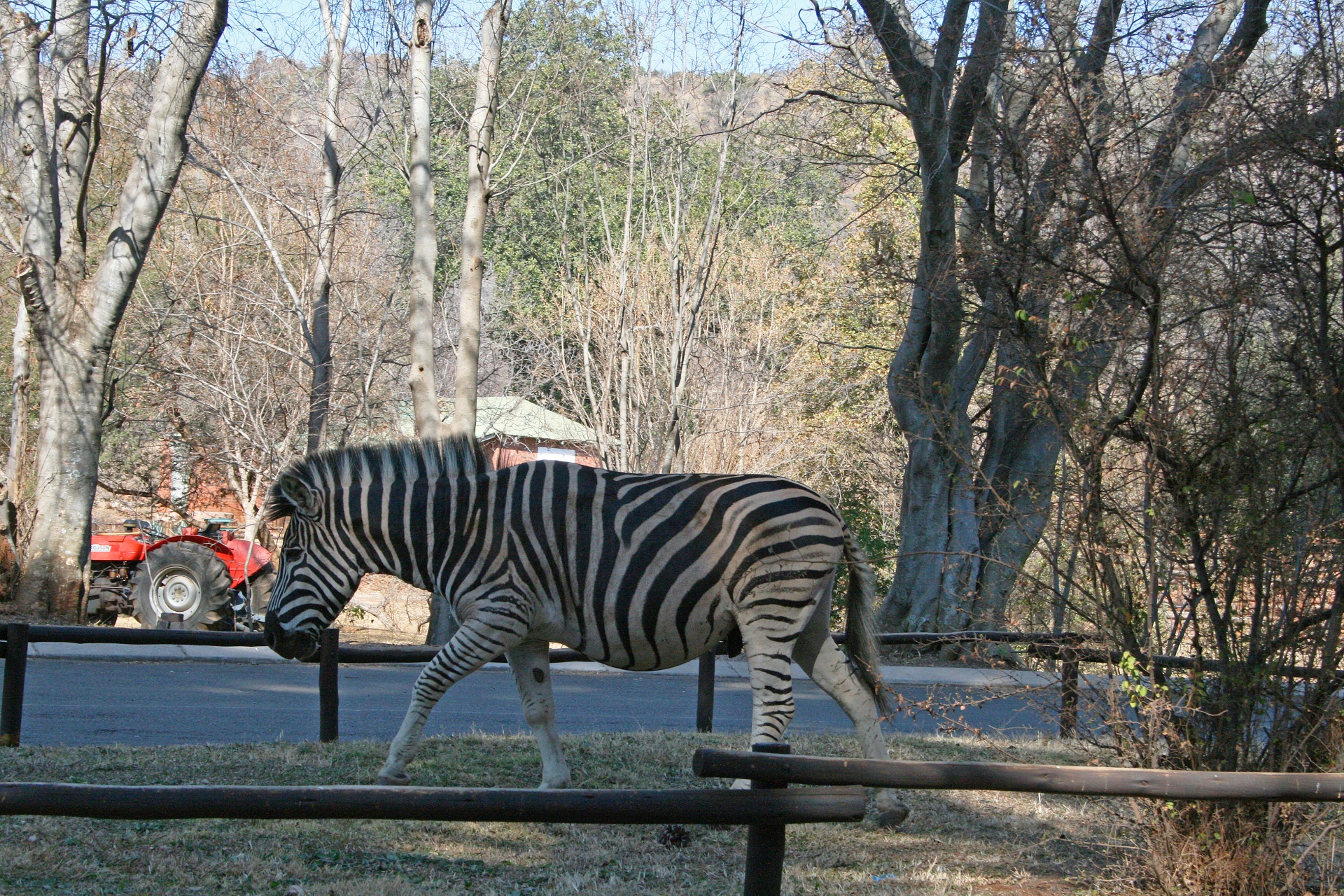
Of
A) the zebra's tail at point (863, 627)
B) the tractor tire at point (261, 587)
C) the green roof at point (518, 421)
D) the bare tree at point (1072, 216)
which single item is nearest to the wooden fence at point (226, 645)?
the zebra's tail at point (863, 627)

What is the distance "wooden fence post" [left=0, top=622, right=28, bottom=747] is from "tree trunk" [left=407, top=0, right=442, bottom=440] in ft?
24.2

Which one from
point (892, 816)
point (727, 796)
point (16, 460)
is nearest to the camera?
point (727, 796)

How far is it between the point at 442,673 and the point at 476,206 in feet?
33.9

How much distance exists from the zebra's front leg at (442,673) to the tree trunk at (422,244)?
8.78 meters

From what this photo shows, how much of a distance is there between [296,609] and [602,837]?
2211 millimetres

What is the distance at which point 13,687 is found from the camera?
7629 millimetres

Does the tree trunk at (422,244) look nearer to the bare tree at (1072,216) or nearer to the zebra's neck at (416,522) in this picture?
the zebra's neck at (416,522)

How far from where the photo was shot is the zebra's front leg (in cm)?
622

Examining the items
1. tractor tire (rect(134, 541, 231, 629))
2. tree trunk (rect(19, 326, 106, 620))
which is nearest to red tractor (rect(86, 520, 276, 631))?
tractor tire (rect(134, 541, 231, 629))

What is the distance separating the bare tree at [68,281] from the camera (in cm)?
1457

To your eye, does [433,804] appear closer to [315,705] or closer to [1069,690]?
[1069,690]

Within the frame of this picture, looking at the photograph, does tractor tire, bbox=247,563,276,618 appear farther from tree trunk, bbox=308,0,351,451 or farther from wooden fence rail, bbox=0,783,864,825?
wooden fence rail, bbox=0,783,864,825

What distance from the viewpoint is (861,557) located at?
6.82 meters

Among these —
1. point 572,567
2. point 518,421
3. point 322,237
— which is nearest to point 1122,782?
point 572,567
